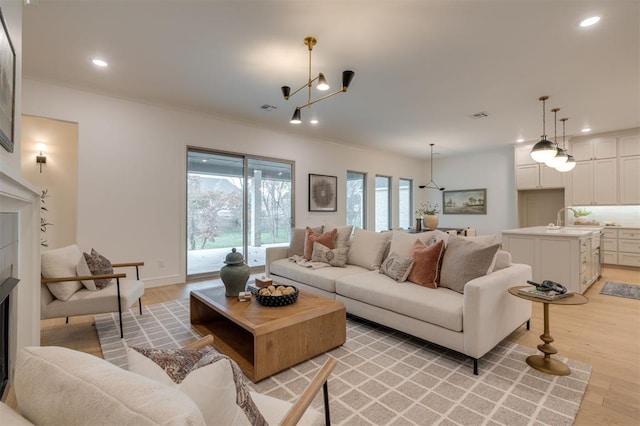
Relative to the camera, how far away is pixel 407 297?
253 cm

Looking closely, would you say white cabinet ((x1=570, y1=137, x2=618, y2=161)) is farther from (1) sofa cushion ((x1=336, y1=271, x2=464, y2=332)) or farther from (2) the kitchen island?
(1) sofa cushion ((x1=336, y1=271, x2=464, y2=332))

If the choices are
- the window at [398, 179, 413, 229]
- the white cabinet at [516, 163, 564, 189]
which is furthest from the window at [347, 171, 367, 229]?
the white cabinet at [516, 163, 564, 189]

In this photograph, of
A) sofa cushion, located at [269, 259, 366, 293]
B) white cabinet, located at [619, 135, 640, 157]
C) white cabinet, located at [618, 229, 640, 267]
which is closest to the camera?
sofa cushion, located at [269, 259, 366, 293]

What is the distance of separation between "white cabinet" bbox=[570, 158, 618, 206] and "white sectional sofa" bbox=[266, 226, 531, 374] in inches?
196

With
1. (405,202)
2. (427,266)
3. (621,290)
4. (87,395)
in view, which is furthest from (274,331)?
(405,202)

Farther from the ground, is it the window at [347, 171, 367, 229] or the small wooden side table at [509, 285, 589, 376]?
the window at [347, 171, 367, 229]

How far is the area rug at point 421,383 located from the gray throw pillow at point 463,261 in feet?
1.91

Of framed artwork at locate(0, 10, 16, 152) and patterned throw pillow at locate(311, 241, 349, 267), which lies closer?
framed artwork at locate(0, 10, 16, 152)

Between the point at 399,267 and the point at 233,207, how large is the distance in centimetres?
339

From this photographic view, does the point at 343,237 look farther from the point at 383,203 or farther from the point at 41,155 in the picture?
the point at 41,155

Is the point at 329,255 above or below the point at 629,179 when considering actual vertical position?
below

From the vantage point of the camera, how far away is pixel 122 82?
12.2ft

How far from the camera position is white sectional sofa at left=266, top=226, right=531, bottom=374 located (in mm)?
2162

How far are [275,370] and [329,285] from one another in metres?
1.27
